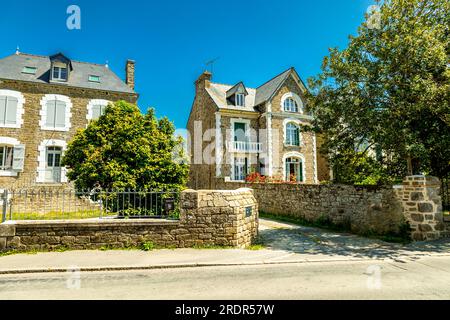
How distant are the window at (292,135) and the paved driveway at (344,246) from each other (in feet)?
46.5

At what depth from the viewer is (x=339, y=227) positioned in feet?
35.9

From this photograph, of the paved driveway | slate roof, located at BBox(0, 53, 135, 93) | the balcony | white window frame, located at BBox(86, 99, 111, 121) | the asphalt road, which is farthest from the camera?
the balcony

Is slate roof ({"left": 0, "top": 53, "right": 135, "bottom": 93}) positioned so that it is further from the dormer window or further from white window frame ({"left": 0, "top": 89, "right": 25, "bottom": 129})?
white window frame ({"left": 0, "top": 89, "right": 25, "bottom": 129})

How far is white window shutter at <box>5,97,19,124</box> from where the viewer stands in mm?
16406

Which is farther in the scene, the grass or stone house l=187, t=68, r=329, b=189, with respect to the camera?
stone house l=187, t=68, r=329, b=189

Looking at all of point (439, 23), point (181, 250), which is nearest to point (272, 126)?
point (439, 23)

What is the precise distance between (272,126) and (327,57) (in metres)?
12.8

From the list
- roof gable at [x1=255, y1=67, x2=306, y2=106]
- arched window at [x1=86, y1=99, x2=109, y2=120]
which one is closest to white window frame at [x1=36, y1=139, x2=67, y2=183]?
arched window at [x1=86, y1=99, x2=109, y2=120]

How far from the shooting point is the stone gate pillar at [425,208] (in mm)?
8422

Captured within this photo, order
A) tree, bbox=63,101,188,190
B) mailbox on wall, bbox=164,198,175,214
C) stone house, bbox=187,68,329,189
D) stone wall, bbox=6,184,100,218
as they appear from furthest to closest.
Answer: stone house, bbox=187,68,329,189
tree, bbox=63,101,188,190
mailbox on wall, bbox=164,198,175,214
stone wall, bbox=6,184,100,218

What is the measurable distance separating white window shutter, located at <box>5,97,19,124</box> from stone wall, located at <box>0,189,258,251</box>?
43.0ft

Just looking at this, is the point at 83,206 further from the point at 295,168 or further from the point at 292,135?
the point at 292,135

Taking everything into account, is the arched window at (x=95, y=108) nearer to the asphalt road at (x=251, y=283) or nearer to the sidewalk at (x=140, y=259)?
the sidewalk at (x=140, y=259)

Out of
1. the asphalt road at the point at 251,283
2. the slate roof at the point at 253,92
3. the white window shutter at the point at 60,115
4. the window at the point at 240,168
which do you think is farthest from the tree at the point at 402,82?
the white window shutter at the point at 60,115
